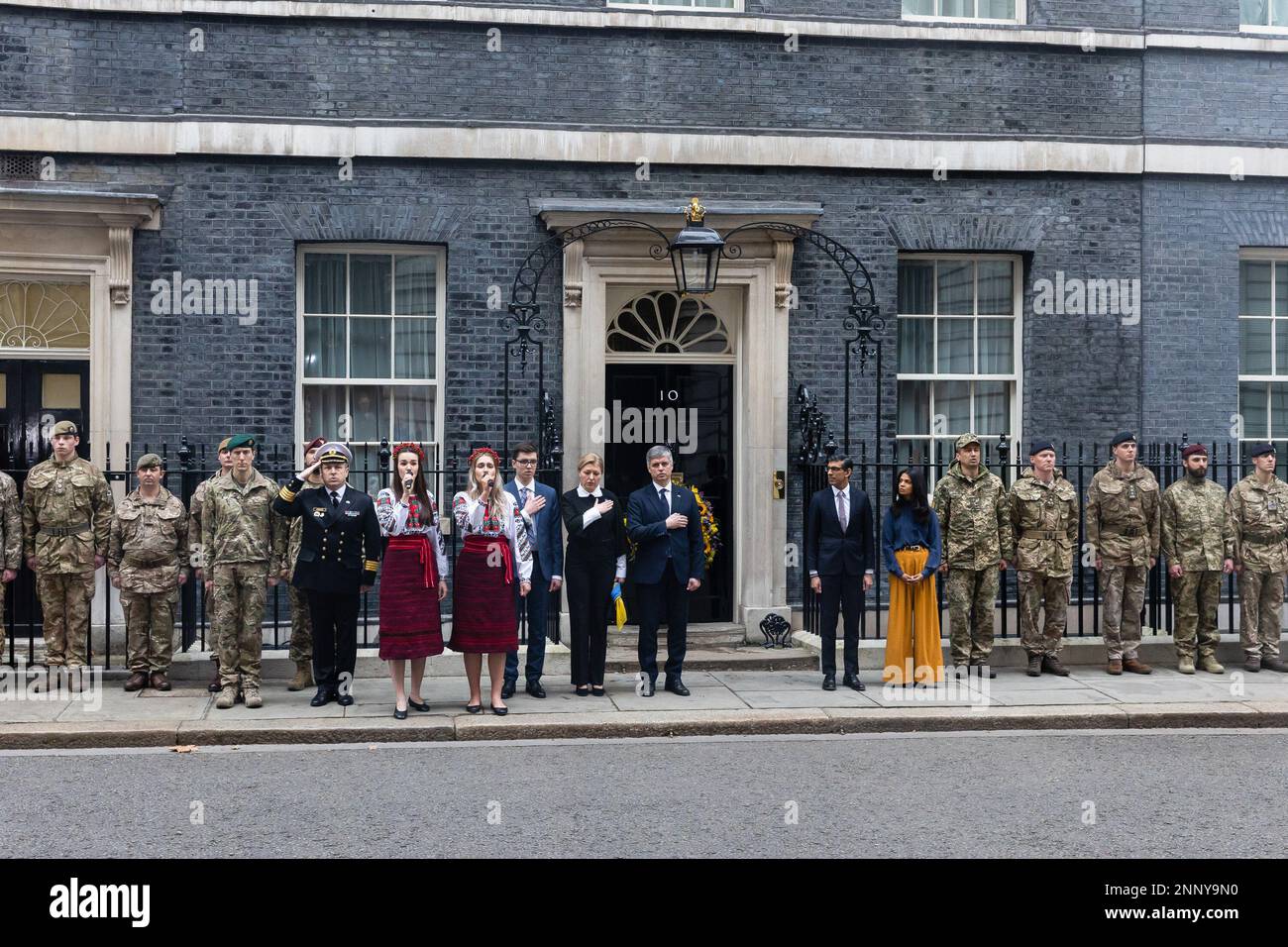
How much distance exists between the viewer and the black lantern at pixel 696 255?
11.4m

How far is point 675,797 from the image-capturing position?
776cm

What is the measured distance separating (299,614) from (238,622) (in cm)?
55

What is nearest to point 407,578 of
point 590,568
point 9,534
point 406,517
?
point 406,517

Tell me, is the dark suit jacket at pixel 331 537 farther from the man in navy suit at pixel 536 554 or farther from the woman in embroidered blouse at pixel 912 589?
the woman in embroidered blouse at pixel 912 589

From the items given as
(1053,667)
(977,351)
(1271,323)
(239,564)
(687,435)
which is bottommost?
(1053,667)

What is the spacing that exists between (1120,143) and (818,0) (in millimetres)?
3255

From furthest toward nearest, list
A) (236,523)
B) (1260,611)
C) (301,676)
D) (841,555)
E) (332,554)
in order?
(1260,611), (841,555), (301,676), (236,523), (332,554)

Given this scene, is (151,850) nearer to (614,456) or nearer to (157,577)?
(157,577)

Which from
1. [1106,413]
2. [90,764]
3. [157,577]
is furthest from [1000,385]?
[90,764]

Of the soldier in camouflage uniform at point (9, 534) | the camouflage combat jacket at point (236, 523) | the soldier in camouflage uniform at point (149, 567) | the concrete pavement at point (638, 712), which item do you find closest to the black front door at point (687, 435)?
the concrete pavement at point (638, 712)

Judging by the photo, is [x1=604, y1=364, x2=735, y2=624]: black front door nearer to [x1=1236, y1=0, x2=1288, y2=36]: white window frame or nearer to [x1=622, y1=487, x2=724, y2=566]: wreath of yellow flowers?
[x1=622, y1=487, x2=724, y2=566]: wreath of yellow flowers

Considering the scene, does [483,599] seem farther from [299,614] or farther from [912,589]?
[912,589]

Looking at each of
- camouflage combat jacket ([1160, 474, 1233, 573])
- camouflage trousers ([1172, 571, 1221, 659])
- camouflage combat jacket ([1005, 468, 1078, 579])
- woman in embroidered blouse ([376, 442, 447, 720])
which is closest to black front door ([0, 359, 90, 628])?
woman in embroidered blouse ([376, 442, 447, 720])

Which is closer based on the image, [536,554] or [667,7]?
[536,554]
